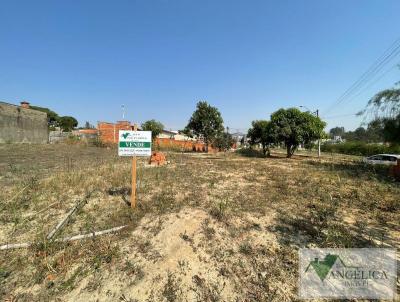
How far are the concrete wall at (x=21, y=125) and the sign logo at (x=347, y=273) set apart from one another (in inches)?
1228

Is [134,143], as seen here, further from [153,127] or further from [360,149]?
[360,149]

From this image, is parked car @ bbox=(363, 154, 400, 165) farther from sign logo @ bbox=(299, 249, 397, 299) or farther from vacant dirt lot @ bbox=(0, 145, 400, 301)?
sign logo @ bbox=(299, 249, 397, 299)


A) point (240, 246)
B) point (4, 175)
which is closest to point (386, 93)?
point (240, 246)

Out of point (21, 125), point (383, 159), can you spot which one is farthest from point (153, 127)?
point (383, 159)

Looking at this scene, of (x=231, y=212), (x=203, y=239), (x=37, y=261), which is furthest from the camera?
(x=231, y=212)

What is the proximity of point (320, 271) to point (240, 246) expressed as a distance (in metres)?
1.21

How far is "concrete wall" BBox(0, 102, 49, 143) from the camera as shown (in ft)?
83.3

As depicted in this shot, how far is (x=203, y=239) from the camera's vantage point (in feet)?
13.8

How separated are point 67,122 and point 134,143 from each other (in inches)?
2839

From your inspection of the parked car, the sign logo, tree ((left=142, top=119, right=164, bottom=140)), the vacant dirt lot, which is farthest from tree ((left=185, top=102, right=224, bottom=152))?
the sign logo

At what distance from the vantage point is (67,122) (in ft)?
221

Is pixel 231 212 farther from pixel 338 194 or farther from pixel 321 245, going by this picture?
pixel 338 194

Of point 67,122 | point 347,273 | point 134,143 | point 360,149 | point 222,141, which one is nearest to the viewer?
point 347,273

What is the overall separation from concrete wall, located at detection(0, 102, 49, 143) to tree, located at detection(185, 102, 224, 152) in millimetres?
19645
